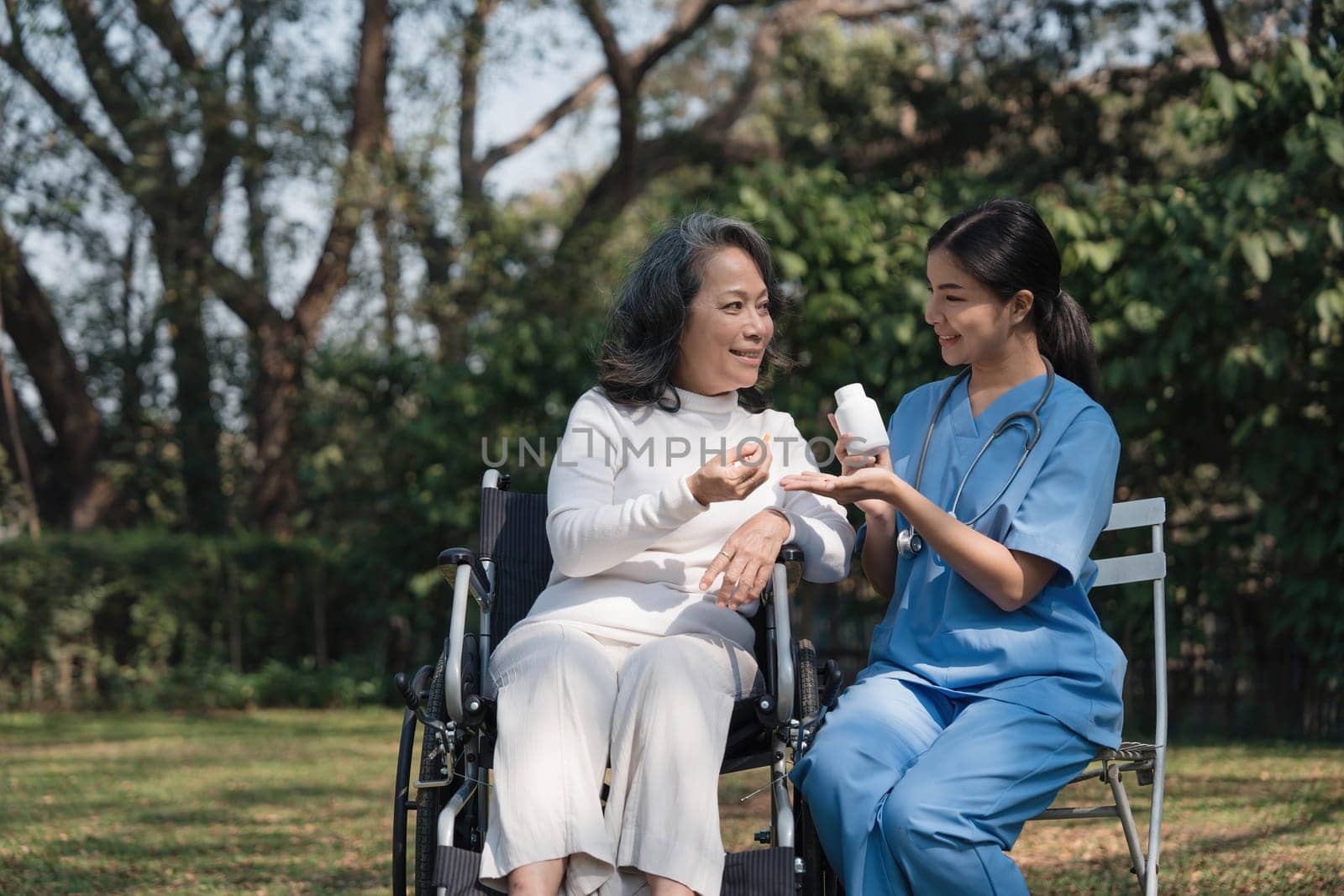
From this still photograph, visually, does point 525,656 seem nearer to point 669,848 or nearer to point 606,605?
point 606,605

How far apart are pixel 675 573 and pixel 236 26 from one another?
10.2 metres

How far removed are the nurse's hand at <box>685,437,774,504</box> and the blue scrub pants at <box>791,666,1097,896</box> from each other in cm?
43

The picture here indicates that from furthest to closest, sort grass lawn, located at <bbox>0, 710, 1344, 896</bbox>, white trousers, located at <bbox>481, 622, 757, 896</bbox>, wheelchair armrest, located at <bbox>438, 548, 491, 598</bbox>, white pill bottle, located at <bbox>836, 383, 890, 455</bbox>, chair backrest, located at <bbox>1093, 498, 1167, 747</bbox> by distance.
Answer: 1. grass lawn, located at <bbox>0, 710, 1344, 896</bbox>
2. chair backrest, located at <bbox>1093, 498, 1167, 747</bbox>
3. wheelchair armrest, located at <bbox>438, 548, 491, 598</bbox>
4. white pill bottle, located at <bbox>836, 383, 890, 455</bbox>
5. white trousers, located at <bbox>481, 622, 757, 896</bbox>

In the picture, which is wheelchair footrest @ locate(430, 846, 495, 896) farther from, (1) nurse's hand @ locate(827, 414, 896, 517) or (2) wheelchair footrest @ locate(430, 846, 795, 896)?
(1) nurse's hand @ locate(827, 414, 896, 517)

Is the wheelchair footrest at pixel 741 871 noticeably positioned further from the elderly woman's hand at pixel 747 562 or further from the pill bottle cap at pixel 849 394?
the pill bottle cap at pixel 849 394

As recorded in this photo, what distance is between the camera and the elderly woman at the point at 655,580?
7.42 ft

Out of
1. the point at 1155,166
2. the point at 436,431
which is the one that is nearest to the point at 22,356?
the point at 436,431

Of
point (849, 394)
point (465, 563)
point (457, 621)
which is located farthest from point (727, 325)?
point (457, 621)

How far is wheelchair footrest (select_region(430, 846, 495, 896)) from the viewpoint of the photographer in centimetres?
227

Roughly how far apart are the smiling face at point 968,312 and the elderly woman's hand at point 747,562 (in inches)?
18.1

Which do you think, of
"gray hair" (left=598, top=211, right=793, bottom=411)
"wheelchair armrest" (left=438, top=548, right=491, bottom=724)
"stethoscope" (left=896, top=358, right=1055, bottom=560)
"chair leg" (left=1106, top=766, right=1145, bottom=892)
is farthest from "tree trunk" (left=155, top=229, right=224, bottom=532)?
"chair leg" (left=1106, top=766, right=1145, bottom=892)

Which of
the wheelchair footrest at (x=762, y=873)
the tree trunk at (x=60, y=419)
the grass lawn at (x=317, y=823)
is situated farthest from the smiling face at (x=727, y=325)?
the tree trunk at (x=60, y=419)

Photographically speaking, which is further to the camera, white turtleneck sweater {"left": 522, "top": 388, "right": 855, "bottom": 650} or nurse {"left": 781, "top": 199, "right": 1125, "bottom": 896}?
white turtleneck sweater {"left": 522, "top": 388, "right": 855, "bottom": 650}

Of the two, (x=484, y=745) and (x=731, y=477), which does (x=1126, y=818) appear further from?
(x=484, y=745)
